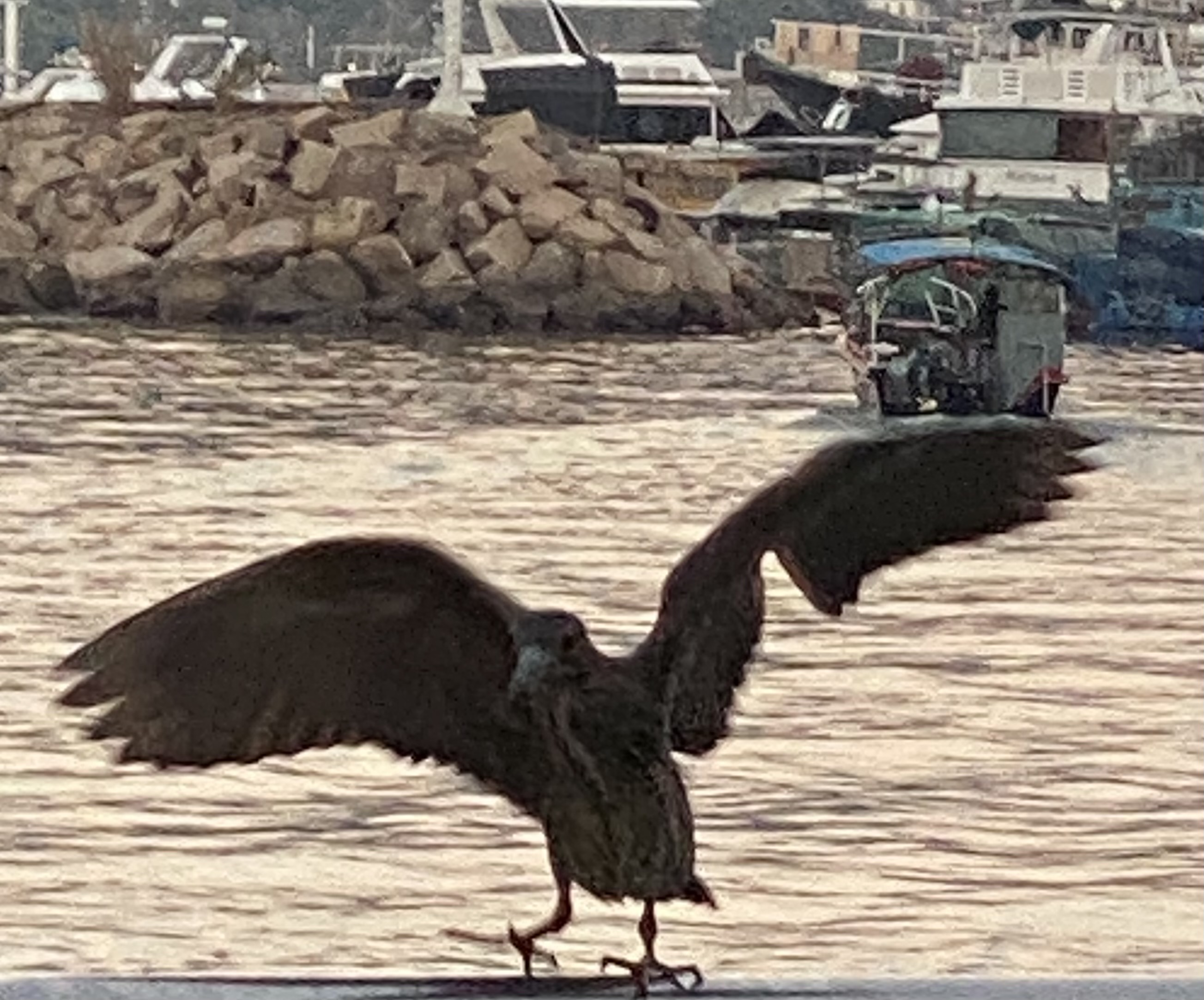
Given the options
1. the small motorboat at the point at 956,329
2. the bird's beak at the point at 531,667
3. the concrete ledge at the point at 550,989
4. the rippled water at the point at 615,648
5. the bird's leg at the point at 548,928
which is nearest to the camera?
the bird's beak at the point at 531,667

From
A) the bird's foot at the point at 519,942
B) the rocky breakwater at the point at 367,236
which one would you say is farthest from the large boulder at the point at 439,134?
the bird's foot at the point at 519,942

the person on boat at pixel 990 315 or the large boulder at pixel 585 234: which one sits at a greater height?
the large boulder at pixel 585 234

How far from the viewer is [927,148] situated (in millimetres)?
2107

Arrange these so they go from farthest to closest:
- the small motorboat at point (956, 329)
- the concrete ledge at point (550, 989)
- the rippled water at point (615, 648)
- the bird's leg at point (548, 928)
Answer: the small motorboat at point (956, 329), the rippled water at point (615, 648), the concrete ledge at point (550, 989), the bird's leg at point (548, 928)

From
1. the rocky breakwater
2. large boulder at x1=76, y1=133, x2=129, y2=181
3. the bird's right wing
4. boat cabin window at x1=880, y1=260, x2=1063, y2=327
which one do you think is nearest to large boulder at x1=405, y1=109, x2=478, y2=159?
the rocky breakwater

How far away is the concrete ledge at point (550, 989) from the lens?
5.51ft

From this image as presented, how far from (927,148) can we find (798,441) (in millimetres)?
239

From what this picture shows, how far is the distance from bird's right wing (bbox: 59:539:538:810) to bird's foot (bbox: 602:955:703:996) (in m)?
0.19

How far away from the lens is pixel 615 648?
6.21 ft

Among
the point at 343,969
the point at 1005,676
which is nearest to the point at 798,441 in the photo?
the point at 1005,676

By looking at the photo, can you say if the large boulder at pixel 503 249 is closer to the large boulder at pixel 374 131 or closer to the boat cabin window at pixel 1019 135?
the large boulder at pixel 374 131

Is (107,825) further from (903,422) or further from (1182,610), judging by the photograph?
(1182,610)

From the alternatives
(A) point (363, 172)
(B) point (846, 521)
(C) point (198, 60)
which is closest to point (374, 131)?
(A) point (363, 172)

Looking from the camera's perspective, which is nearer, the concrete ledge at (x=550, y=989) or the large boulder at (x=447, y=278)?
the concrete ledge at (x=550, y=989)
